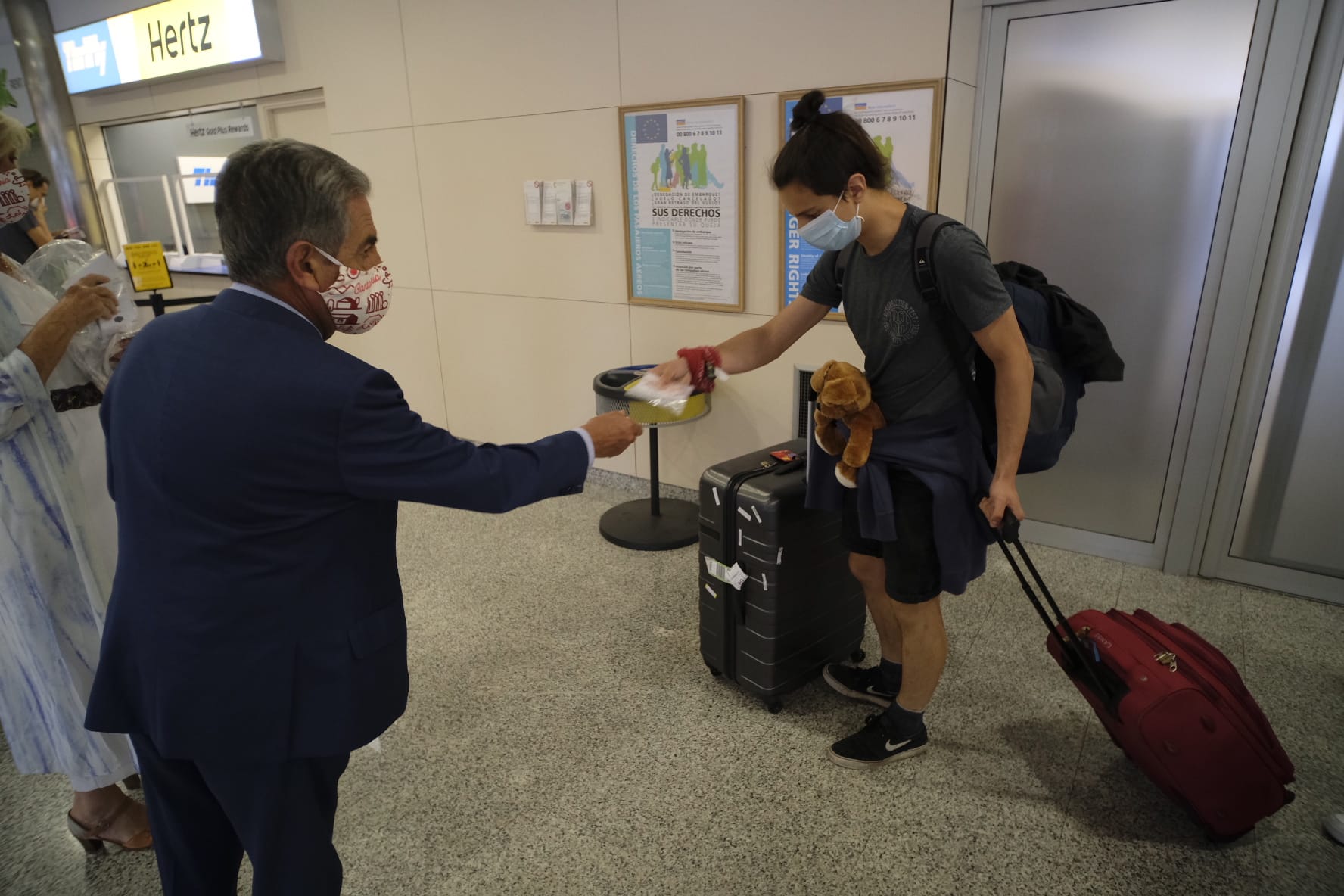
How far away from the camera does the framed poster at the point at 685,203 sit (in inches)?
123

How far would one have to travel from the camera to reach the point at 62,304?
166cm

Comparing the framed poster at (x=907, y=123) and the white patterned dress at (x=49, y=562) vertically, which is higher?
the framed poster at (x=907, y=123)

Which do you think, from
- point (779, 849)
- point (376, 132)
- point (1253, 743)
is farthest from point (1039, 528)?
point (376, 132)

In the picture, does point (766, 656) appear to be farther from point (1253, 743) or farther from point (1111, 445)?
point (1111, 445)

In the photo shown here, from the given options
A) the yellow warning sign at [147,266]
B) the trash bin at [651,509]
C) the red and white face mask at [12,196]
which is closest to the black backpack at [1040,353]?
the trash bin at [651,509]

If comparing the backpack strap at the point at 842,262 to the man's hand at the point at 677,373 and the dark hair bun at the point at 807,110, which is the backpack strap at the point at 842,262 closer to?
the dark hair bun at the point at 807,110

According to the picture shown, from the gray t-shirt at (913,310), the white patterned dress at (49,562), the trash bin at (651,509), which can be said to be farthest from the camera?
the trash bin at (651,509)

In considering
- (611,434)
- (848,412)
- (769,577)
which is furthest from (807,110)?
(769,577)

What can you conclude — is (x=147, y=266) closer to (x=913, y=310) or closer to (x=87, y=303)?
(x=87, y=303)

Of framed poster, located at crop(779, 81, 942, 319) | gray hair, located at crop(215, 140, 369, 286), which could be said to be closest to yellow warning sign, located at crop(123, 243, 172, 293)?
gray hair, located at crop(215, 140, 369, 286)

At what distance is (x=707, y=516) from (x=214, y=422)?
1464 millimetres

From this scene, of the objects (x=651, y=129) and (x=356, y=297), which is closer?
(x=356, y=297)

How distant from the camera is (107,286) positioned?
1752mm

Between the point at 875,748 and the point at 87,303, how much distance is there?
2209mm
